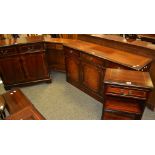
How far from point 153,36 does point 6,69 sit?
3.20m

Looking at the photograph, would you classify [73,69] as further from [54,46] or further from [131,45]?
[131,45]

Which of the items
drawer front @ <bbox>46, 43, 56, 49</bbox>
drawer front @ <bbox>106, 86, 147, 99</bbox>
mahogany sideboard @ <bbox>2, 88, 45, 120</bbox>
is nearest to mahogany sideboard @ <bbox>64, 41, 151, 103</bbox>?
drawer front @ <bbox>106, 86, 147, 99</bbox>

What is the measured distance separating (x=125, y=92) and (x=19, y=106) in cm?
140

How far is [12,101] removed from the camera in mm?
2182

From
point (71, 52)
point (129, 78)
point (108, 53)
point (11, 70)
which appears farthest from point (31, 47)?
point (129, 78)

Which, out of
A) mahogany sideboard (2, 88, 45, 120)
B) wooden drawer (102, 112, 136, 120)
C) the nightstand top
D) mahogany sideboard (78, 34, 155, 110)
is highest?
mahogany sideboard (78, 34, 155, 110)

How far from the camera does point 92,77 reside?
258 cm

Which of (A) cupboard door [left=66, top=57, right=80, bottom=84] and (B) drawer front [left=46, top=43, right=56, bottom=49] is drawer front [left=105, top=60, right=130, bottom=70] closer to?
(A) cupboard door [left=66, top=57, right=80, bottom=84]

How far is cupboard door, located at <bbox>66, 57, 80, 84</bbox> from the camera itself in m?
2.79

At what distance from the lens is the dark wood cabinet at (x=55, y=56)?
3.43 meters

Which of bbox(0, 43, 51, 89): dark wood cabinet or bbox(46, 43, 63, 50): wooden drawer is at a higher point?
bbox(46, 43, 63, 50): wooden drawer

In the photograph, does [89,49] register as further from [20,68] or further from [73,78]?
[20,68]
